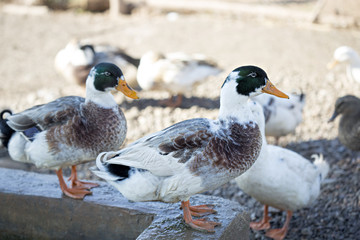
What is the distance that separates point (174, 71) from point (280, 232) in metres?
3.14

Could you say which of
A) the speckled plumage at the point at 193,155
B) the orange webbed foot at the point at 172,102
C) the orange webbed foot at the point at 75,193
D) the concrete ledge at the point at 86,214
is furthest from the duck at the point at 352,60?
the orange webbed foot at the point at 75,193

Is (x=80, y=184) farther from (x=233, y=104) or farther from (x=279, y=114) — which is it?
(x=279, y=114)

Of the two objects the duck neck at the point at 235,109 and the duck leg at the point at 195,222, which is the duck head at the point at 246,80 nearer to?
the duck neck at the point at 235,109

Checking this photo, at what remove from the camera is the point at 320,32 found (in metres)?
9.58

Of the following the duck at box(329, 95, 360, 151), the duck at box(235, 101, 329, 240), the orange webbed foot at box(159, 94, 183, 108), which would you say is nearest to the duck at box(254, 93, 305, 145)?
the duck at box(329, 95, 360, 151)

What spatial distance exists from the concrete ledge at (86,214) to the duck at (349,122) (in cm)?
197

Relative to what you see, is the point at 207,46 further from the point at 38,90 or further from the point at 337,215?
the point at 337,215

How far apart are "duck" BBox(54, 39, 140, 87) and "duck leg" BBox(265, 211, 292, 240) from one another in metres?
3.75

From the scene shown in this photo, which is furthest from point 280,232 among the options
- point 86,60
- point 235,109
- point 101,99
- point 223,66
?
point 223,66

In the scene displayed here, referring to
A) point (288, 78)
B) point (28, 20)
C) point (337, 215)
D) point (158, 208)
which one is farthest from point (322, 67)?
point (28, 20)

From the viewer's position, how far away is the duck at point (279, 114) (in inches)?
211

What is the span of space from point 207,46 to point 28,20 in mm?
4820

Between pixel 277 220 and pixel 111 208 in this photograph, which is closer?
pixel 111 208

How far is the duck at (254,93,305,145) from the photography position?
17.6 feet
